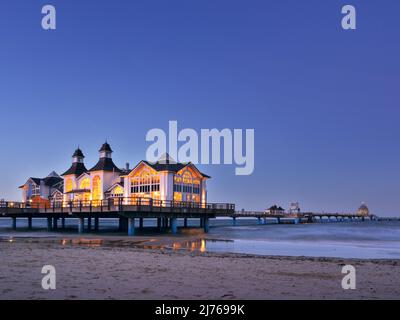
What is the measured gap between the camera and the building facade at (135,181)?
48.1 meters

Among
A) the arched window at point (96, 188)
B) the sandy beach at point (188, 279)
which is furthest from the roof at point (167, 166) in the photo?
the sandy beach at point (188, 279)

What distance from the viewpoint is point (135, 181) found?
167 ft

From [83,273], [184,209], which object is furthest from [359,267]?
[184,209]

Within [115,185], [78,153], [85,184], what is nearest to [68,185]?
[85,184]

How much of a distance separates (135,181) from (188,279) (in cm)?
3915

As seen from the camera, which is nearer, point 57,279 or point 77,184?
point 57,279

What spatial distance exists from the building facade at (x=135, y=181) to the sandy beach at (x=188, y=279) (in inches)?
1123

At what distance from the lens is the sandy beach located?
10.1 m

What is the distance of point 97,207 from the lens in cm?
4166

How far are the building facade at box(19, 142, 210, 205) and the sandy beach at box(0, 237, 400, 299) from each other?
28530 millimetres

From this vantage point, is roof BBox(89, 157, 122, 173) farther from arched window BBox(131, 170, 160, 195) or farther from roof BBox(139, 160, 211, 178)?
roof BBox(139, 160, 211, 178)

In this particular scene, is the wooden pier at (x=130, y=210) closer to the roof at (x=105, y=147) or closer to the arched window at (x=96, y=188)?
the arched window at (x=96, y=188)
